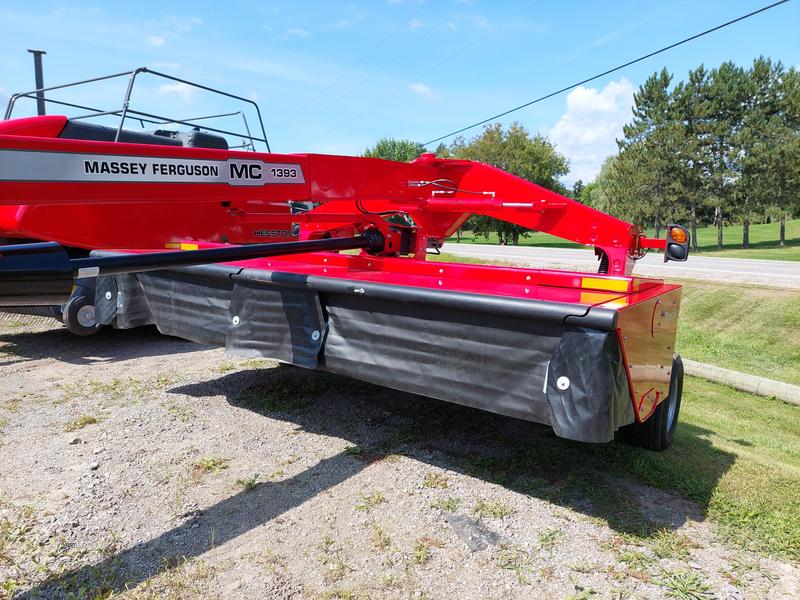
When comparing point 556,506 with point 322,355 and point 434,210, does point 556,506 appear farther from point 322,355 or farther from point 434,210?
point 434,210

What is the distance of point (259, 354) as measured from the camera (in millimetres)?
3570

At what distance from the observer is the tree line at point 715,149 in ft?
99.3

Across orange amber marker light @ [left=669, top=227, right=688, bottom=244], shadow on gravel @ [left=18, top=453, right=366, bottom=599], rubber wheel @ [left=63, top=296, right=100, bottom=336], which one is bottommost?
shadow on gravel @ [left=18, top=453, right=366, bottom=599]

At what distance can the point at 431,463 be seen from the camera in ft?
10.3

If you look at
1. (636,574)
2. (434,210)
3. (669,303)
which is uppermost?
(434,210)

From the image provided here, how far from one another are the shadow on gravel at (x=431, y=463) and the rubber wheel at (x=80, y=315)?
191 cm

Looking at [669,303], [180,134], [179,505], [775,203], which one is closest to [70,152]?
[179,505]

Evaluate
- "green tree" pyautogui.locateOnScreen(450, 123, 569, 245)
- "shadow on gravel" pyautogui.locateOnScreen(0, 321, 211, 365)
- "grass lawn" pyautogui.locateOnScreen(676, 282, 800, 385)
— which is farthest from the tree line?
"shadow on gravel" pyautogui.locateOnScreen(0, 321, 211, 365)

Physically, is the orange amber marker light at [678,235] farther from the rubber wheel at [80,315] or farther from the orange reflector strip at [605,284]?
the rubber wheel at [80,315]

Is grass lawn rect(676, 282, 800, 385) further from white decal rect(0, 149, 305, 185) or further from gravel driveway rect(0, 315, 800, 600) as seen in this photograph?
white decal rect(0, 149, 305, 185)

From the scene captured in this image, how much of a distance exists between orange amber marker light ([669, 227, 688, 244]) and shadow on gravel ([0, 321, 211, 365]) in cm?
410

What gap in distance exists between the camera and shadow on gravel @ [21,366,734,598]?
7.86ft

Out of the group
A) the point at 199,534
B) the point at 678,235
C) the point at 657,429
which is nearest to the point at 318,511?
the point at 199,534

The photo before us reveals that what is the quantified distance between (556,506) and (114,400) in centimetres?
294
